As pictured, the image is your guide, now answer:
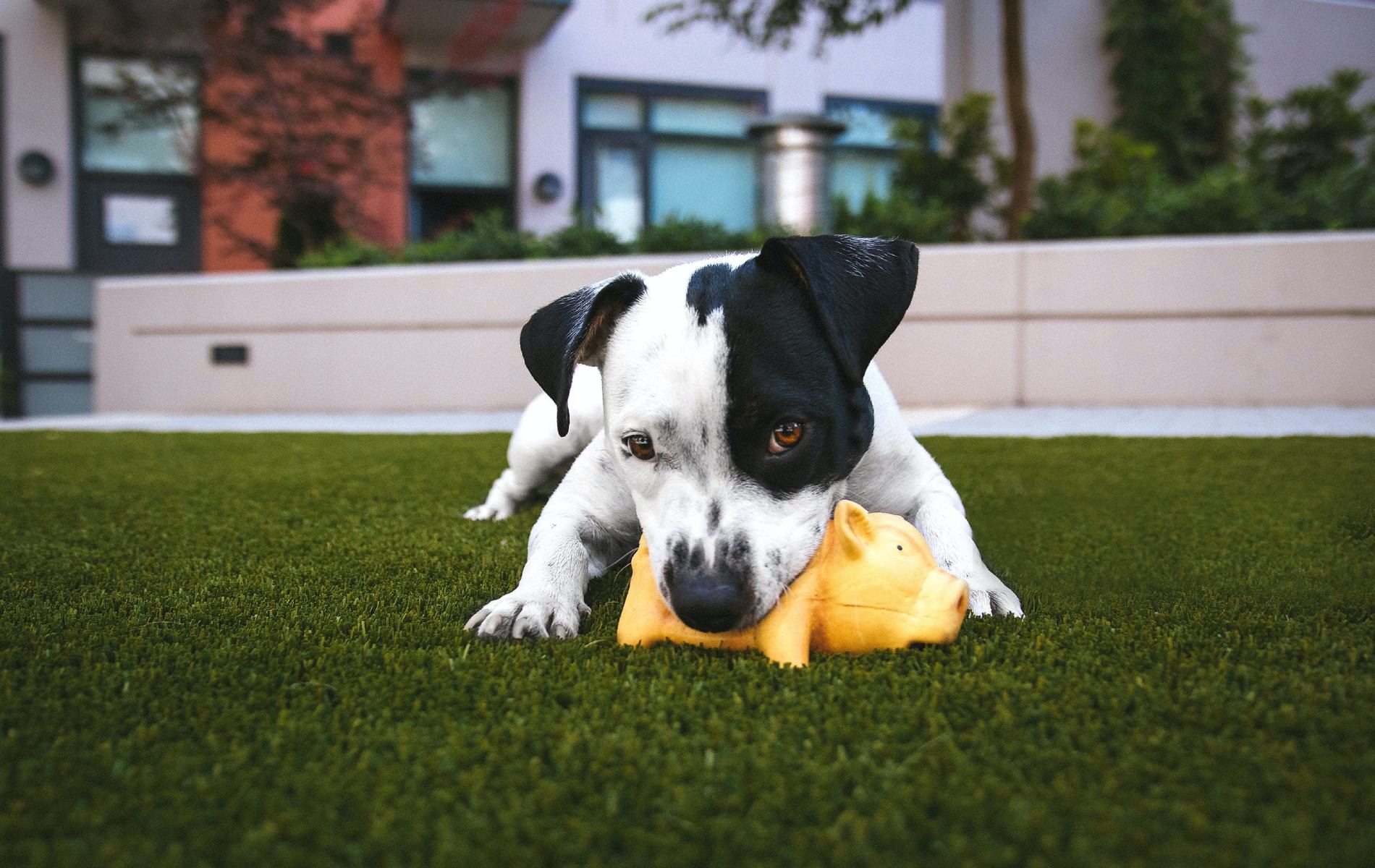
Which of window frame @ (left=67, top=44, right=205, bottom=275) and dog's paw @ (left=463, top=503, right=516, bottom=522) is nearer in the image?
dog's paw @ (left=463, top=503, right=516, bottom=522)

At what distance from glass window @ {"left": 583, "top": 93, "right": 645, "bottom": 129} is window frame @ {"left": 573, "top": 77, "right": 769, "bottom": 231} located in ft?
0.10

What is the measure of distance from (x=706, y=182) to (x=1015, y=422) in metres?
9.84

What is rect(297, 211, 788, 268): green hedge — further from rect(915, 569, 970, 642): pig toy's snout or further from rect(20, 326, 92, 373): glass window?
rect(915, 569, 970, 642): pig toy's snout

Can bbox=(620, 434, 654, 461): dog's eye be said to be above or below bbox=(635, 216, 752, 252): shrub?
below

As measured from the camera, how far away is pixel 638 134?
1535 cm

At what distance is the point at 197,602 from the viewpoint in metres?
2.24

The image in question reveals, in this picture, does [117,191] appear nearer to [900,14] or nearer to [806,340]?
[900,14]

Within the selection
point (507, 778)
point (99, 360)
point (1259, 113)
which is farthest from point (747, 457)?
point (1259, 113)

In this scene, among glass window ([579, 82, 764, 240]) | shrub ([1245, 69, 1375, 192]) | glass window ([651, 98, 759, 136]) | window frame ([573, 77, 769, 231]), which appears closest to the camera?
shrub ([1245, 69, 1375, 192])

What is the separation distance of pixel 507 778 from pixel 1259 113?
1530cm

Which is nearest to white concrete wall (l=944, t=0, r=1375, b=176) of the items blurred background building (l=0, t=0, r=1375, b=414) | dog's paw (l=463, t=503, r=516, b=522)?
blurred background building (l=0, t=0, r=1375, b=414)

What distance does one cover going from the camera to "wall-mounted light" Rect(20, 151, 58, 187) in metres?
13.0

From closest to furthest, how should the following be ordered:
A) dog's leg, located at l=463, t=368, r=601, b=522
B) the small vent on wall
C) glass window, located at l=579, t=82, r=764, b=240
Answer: dog's leg, located at l=463, t=368, r=601, b=522, the small vent on wall, glass window, located at l=579, t=82, r=764, b=240

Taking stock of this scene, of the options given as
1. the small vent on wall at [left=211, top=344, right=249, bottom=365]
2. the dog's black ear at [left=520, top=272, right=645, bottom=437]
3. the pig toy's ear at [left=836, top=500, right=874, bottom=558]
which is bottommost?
the pig toy's ear at [left=836, top=500, right=874, bottom=558]
